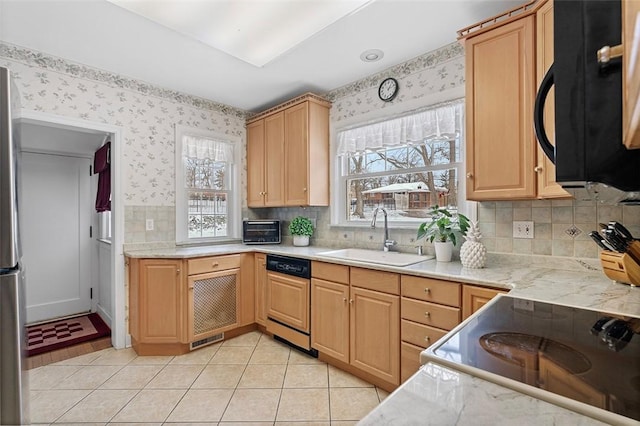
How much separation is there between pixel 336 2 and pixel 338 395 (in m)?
2.55

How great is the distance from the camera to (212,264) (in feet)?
9.50

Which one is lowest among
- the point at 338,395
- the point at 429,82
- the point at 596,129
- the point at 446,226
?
the point at 338,395

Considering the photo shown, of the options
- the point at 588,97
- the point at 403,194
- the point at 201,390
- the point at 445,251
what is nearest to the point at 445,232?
the point at 445,251

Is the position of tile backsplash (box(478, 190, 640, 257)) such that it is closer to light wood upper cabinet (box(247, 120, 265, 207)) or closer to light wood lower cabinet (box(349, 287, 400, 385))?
light wood lower cabinet (box(349, 287, 400, 385))

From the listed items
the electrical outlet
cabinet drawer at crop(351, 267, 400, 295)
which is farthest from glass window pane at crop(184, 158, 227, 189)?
the electrical outlet

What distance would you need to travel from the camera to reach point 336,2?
74.8 inches

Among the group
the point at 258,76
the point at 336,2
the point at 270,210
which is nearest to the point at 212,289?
the point at 270,210

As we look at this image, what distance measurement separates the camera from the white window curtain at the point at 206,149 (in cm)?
336

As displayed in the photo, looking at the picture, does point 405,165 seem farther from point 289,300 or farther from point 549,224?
point 289,300

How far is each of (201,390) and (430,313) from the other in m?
1.67

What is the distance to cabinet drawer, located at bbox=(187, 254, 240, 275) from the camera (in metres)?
2.77

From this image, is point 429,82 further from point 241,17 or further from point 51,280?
point 51,280

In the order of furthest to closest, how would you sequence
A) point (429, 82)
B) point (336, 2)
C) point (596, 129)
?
point (429, 82) → point (336, 2) → point (596, 129)

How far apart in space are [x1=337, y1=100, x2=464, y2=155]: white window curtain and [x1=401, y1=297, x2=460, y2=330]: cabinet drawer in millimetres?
1348
